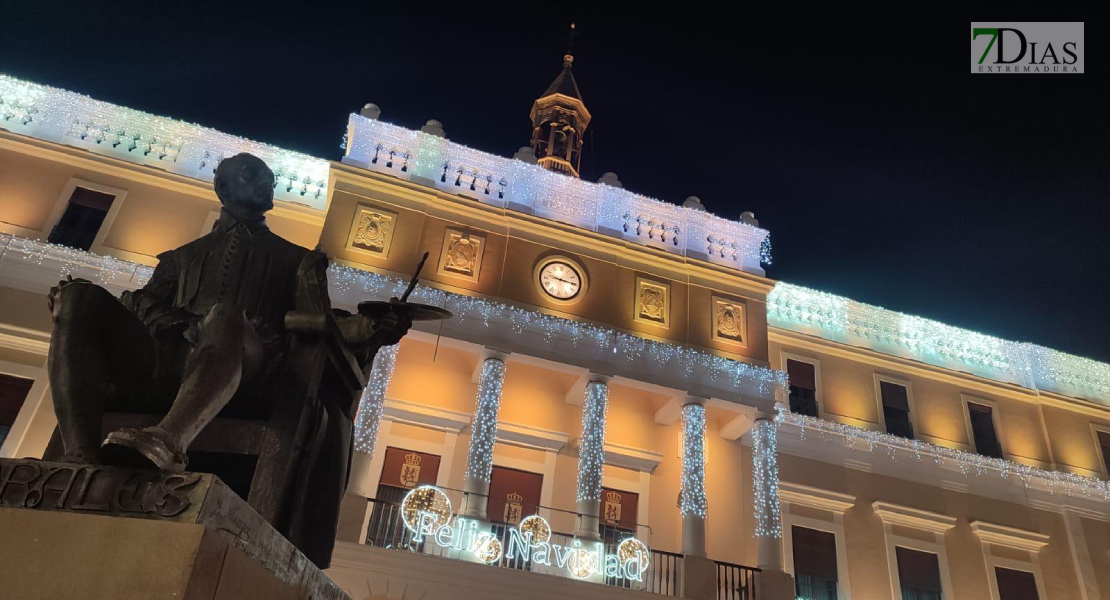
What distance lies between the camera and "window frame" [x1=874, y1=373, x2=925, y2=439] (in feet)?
62.4

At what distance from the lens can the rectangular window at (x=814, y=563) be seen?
16266 mm

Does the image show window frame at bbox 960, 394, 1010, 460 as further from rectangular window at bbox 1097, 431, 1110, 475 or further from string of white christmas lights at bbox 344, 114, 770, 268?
string of white christmas lights at bbox 344, 114, 770, 268

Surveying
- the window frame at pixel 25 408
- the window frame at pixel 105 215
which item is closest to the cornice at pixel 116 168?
the window frame at pixel 105 215

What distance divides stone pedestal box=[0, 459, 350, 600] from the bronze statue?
91 mm

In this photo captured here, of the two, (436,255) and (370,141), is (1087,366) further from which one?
(370,141)

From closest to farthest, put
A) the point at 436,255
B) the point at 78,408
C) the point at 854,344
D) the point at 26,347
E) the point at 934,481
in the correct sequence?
the point at 78,408
the point at 26,347
the point at 436,255
the point at 934,481
the point at 854,344

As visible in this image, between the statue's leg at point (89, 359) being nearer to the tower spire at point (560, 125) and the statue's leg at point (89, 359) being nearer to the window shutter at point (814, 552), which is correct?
the window shutter at point (814, 552)

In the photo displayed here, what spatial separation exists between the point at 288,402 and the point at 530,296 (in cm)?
1330

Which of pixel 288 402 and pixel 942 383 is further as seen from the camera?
pixel 942 383

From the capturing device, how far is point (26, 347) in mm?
14172

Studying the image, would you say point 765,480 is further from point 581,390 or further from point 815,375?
point 815,375

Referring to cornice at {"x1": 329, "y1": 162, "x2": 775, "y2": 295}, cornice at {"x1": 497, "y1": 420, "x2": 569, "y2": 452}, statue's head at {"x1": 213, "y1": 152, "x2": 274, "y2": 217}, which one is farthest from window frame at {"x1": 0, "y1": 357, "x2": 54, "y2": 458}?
statue's head at {"x1": 213, "y1": 152, "x2": 274, "y2": 217}

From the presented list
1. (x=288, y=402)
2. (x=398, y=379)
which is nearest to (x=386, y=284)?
(x=398, y=379)

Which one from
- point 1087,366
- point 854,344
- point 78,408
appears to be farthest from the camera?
point 1087,366
